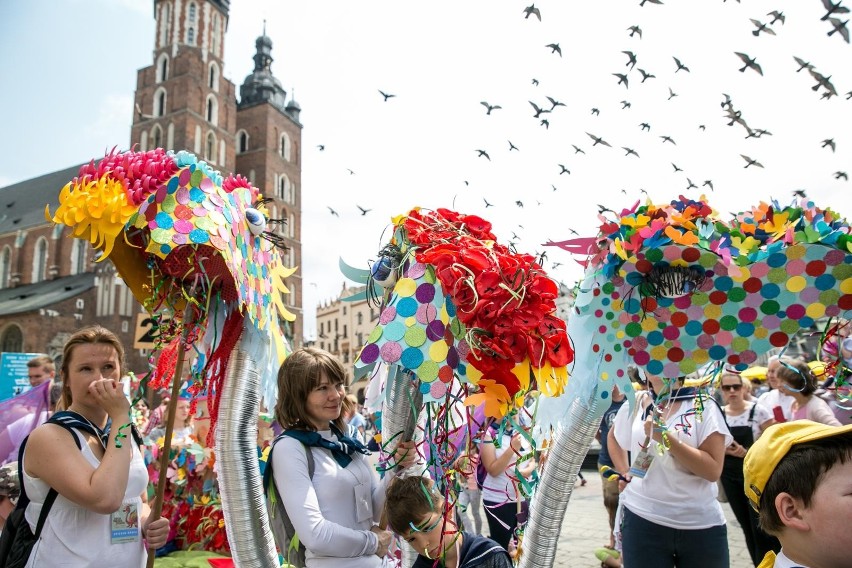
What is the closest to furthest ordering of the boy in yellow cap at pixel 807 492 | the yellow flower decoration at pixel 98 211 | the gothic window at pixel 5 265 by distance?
the boy in yellow cap at pixel 807 492, the yellow flower decoration at pixel 98 211, the gothic window at pixel 5 265

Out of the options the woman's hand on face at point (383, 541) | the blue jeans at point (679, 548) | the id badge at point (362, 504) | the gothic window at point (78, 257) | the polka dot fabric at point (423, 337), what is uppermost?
the gothic window at point (78, 257)

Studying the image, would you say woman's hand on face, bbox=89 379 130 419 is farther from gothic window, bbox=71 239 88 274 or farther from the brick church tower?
gothic window, bbox=71 239 88 274

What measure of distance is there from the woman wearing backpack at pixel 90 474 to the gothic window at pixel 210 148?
1455 inches

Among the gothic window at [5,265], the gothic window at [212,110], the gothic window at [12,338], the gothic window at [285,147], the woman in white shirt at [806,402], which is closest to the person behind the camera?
the woman in white shirt at [806,402]

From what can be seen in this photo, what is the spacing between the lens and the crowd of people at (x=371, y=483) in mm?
1437

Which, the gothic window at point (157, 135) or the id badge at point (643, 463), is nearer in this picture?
the id badge at point (643, 463)

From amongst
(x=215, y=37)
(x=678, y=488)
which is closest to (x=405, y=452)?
(x=678, y=488)

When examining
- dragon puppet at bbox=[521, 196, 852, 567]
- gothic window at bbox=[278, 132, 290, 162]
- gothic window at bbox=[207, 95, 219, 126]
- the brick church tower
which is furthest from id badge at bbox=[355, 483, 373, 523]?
A: gothic window at bbox=[278, 132, 290, 162]

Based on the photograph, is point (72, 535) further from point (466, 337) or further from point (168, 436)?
point (466, 337)

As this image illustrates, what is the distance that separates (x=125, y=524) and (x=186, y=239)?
3.54 ft

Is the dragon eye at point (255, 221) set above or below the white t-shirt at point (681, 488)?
above

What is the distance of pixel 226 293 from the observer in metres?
2.67

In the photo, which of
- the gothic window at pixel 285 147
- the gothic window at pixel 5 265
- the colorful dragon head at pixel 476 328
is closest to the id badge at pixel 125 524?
the colorful dragon head at pixel 476 328

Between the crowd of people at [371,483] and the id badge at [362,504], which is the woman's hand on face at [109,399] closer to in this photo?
the crowd of people at [371,483]
